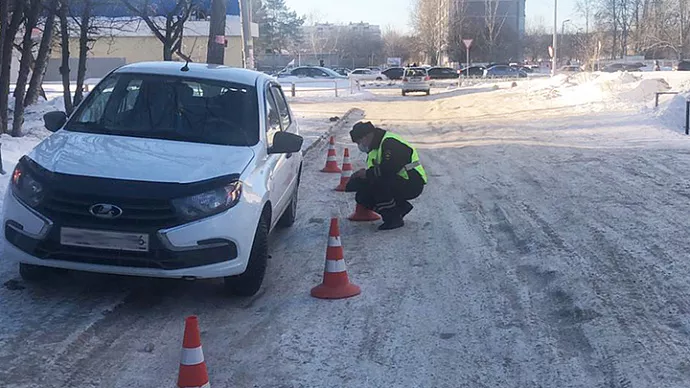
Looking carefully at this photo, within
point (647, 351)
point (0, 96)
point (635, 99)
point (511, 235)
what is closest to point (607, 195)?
point (511, 235)

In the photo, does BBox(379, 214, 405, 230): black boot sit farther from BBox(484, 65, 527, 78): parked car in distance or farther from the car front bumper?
BBox(484, 65, 527, 78): parked car in distance

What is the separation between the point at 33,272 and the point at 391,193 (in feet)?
12.4

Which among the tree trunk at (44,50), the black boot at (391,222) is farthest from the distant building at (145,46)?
the black boot at (391,222)

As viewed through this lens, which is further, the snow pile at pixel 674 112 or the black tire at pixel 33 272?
the snow pile at pixel 674 112

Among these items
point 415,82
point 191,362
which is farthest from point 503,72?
point 191,362

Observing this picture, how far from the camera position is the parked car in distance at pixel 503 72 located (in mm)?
65062

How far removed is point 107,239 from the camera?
5.25m

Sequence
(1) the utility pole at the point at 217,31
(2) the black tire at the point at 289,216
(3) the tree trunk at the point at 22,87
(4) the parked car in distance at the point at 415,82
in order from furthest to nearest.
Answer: (4) the parked car in distance at the point at 415,82 → (1) the utility pole at the point at 217,31 → (3) the tree trunk at the point at 22,87 → (2) the black tire at the point at 289,216

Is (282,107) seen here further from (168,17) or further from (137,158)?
(168,17)

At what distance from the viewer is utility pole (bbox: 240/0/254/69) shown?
115ft

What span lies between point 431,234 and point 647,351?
3.56 metres

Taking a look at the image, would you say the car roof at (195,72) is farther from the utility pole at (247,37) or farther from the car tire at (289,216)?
the utility pole at (247,37)

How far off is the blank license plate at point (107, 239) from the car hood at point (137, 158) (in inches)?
15.7

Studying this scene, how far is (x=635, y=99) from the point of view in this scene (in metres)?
23.3
